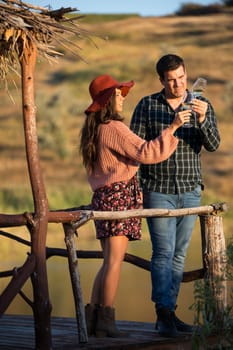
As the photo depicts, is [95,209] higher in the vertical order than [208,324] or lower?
higher

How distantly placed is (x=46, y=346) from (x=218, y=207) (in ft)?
4.55

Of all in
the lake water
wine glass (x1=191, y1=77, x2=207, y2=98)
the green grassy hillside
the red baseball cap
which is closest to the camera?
the red baseball cap

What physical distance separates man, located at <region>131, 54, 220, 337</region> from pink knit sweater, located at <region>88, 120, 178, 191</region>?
9.2 inches

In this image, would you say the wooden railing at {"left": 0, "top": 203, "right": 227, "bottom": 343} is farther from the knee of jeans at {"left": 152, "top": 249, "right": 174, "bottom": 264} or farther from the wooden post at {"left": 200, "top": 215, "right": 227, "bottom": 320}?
the knee of jeans at {"left": 152, "top": 249, "right": 174, "bottom": 264}

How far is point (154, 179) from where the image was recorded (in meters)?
7.88

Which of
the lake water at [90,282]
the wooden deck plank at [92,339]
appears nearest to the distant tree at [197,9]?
the lake water at [90,282]

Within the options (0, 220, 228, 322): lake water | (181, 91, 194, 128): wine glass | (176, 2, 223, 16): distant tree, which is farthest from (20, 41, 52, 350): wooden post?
(176, 2, 223, 16): distant tree

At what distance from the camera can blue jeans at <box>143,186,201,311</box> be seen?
7812 millimetres

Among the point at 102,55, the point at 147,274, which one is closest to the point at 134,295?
the point at 147,274

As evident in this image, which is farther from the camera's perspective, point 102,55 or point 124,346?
point 102,55

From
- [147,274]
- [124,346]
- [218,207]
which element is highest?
[218,207]

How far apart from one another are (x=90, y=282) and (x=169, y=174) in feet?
40.7

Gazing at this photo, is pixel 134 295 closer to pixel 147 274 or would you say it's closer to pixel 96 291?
pixel 147 274

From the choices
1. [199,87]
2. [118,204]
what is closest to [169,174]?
[118,204]
